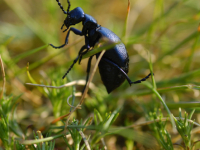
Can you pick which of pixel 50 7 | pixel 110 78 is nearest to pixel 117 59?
pixel 110 78

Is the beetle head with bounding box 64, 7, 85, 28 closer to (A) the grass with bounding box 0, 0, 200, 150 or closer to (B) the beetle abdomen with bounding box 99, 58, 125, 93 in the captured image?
(A) the grass with bounding box 0, 0, 200, 150

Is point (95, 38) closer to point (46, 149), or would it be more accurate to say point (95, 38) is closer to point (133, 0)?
point (46, 149)

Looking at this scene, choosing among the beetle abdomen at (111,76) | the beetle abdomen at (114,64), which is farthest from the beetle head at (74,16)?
the beetle abdomen at (111,76)

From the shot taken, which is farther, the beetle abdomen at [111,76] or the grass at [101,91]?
the beetle abdomen at [111,76]

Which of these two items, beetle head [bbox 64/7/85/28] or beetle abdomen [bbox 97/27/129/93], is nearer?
beetle abdomen [bbox 97/27/129/93]

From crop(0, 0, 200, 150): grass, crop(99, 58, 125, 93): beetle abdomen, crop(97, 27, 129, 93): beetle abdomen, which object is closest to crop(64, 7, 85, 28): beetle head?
crop(0, 0, 200, 150): grass

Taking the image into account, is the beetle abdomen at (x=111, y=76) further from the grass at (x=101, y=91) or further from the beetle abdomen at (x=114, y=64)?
the grass at (x=101, y=91)

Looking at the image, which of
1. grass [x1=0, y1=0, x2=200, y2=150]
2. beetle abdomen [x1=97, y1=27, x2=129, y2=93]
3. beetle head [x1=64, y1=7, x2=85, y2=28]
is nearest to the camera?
grass [x1=0, y1=0, x2=200, y2=150]

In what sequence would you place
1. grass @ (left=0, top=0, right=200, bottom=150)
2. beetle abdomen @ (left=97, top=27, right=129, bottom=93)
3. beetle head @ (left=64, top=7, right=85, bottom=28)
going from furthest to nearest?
beetle head @ (left=64, top=7, right=85, bottom=28) → beetle abdomen @ (left=97, top=27, right=129, bottom=93) → grass @ (left=0, top=0, right=200, bottom=150)

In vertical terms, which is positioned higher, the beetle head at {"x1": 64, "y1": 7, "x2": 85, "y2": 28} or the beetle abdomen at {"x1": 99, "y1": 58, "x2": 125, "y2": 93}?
the beetle head at {"x1": 64, "y1": 7, "x2": 85, "y2": 28}
